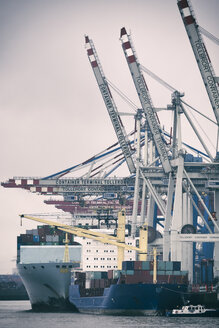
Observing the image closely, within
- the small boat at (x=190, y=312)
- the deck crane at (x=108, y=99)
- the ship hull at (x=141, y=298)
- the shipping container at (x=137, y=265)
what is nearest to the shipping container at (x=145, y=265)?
the shipping container at (x=137, y=265)

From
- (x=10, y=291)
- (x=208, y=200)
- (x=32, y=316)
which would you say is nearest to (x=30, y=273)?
(x=32, y=316)

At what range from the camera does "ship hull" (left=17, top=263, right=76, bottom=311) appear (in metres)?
78.1

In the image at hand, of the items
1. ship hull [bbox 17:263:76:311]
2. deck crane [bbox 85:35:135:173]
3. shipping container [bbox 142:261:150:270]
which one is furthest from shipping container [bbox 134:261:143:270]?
deck crane [bbox 85:35:135:173]

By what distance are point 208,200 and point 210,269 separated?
2169cm

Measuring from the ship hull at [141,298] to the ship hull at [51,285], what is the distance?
Result: 264 inches

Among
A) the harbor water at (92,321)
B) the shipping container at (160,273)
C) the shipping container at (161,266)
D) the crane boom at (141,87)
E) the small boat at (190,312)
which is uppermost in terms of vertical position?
the crane boom at (141,87)

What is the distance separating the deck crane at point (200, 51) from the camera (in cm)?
8138

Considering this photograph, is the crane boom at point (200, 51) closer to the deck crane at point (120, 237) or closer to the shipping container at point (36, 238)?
the deck crane at point (120, 237)

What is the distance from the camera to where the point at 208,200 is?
10988 cm

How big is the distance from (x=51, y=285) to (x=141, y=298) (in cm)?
1180

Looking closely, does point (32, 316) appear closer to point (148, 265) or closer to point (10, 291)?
point (148, 265)

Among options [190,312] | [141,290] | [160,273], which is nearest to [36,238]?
[160,273]

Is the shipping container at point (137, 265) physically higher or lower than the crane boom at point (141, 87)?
lower

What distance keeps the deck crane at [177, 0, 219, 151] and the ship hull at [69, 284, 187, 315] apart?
20.9 m
